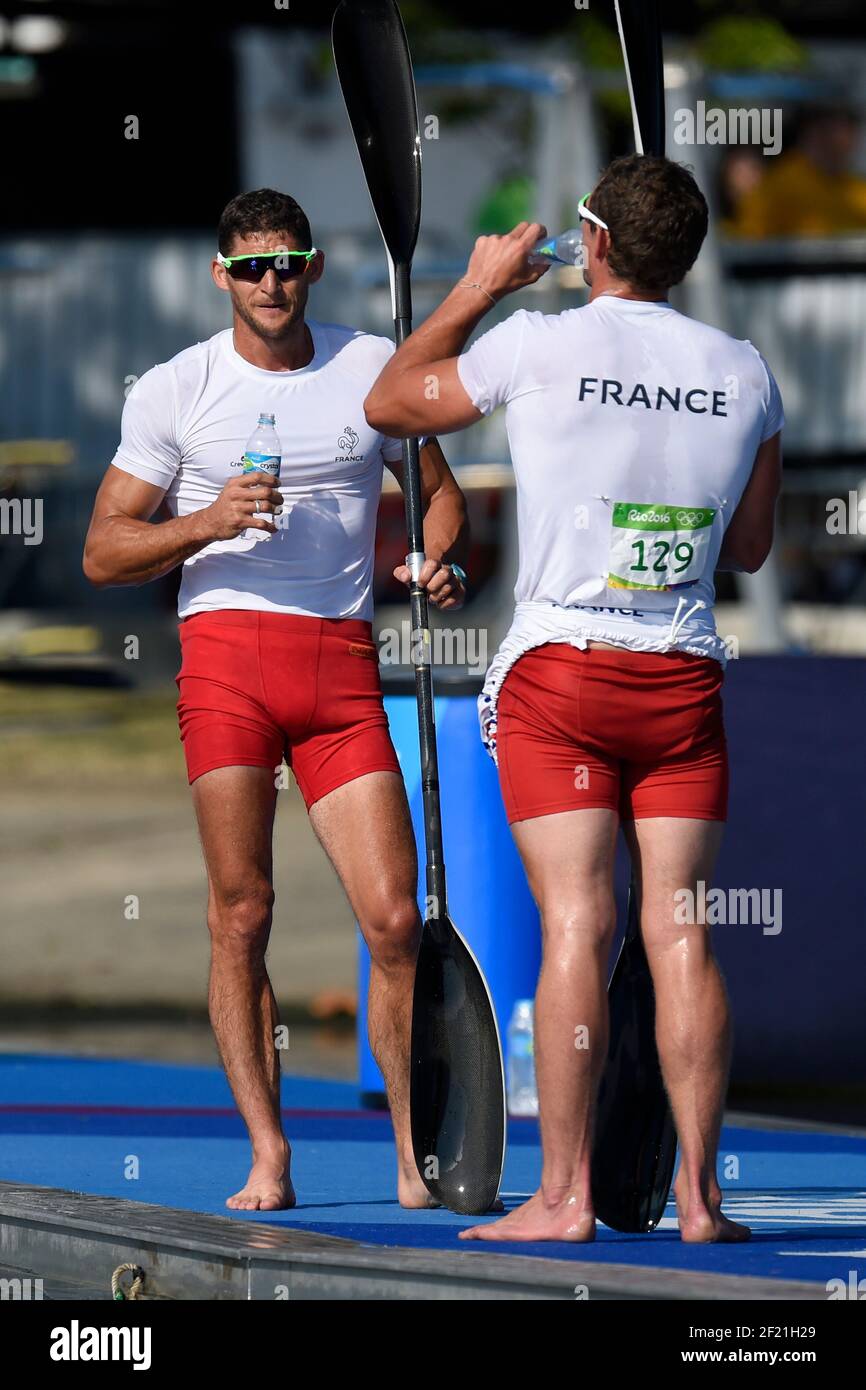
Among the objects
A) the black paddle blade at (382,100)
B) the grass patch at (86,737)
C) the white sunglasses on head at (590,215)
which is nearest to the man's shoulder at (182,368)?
the black paddle blade at (382,100)

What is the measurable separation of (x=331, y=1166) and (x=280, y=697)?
1.39 meters

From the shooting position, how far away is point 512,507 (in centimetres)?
1452

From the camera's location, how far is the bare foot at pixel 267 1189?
533cm

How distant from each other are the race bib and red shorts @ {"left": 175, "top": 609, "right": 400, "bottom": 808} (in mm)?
793

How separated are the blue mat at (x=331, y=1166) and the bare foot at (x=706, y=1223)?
45 mm

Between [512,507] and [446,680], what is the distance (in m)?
6.87

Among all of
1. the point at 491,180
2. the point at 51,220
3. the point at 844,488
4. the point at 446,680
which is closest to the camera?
the point at 446,680

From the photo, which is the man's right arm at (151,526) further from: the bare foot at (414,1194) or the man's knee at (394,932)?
the bare foot at (414,1194)

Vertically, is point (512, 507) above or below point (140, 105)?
below

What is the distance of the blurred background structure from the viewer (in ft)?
41.1

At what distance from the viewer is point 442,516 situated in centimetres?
551

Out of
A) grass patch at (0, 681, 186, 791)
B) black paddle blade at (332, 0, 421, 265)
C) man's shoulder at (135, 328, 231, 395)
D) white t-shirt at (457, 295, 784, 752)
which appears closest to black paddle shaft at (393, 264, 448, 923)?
black paddle blade at (332, 0, 421, 265)
